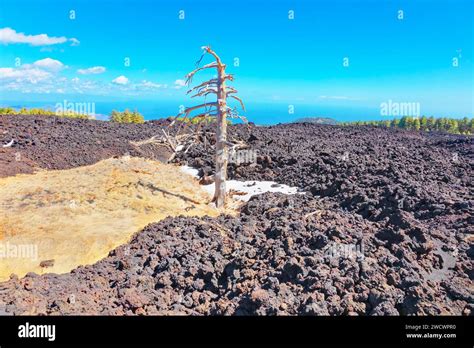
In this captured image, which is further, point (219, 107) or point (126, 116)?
A: point (126, 116)

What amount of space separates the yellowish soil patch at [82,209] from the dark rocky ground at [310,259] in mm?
886

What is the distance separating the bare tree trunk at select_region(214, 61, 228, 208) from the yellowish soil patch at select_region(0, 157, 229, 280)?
54 centimetres

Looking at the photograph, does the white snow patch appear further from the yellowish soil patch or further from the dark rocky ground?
the yellowish soil patch

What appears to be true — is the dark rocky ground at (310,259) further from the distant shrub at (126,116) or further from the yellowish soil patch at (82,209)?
the distant shrub at (126,116)

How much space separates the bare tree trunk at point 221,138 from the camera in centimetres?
1095

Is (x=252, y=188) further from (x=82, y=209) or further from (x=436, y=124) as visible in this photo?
(x=436, y=124)

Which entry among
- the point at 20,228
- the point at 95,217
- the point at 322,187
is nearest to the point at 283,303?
the point at 95,217

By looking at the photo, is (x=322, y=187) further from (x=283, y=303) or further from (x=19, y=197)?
(x=19, y=197)

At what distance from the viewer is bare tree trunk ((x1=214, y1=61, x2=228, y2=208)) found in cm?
1095

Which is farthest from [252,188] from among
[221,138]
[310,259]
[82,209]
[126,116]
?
[126,116]

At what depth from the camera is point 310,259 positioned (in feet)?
18.5

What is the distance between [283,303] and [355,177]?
8134 mm

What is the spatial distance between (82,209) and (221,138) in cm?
447
